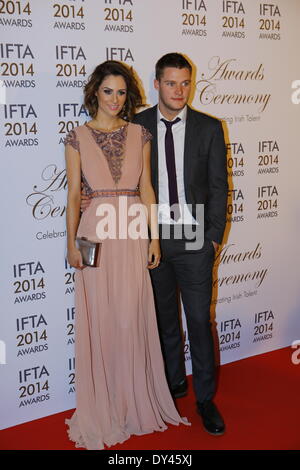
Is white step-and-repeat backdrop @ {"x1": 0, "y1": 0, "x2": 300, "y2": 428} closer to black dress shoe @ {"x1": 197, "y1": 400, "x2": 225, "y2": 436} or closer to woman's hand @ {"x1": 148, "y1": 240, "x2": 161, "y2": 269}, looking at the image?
woman's hand @ {"x1": 148, "y1": 240, "x2": 161, "y2": 269}

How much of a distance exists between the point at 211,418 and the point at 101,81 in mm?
1923

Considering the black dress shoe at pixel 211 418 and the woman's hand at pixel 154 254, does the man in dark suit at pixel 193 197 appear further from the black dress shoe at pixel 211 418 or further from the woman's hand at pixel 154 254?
the woman's hand at pixel 154 254

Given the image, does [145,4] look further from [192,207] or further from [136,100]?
[192,207]

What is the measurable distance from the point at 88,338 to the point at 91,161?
37.3 inches

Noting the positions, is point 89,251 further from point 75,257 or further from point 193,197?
point 193,197

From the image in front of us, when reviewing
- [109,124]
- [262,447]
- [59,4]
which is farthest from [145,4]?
[262,447]

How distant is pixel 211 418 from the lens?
10.5 feet

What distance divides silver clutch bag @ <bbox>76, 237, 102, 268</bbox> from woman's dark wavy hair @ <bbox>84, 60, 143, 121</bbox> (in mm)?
681

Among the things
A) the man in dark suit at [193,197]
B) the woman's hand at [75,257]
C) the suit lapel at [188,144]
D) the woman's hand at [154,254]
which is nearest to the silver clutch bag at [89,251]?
the woman's hand at [75,257]

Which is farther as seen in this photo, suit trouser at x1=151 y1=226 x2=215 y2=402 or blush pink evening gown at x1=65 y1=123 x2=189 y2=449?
suit trouser at x1=151 y1=226 x2=215 y2=402

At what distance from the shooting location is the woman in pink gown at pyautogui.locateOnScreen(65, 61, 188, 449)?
2.94 meters

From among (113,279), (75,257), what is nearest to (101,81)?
(75,257)

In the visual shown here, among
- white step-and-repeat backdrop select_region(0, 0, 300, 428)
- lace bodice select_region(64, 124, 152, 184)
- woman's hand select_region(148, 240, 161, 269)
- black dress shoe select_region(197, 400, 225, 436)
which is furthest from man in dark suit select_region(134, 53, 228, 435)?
white step-and-repeat backdrop select_region(0, 0, 300, 428)

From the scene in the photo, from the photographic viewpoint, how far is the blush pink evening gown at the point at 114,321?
296cm
